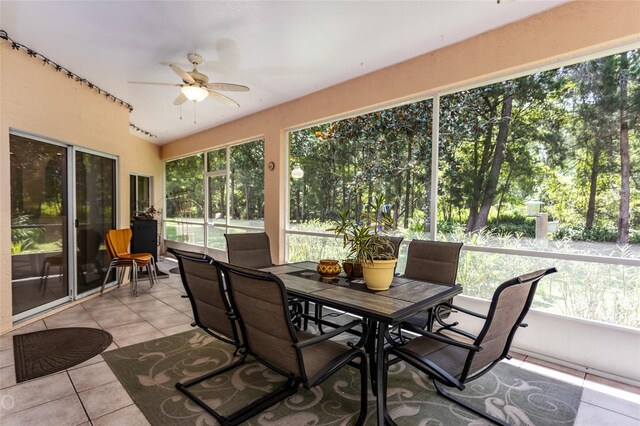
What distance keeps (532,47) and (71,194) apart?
5445 mm

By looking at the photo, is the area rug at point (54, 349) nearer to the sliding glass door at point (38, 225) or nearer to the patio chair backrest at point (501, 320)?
the sliding glass door at point (38, 225)

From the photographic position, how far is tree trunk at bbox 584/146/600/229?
2.73 meters

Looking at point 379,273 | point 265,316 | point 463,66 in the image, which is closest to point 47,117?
point 265,316

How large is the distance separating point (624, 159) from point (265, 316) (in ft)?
10.0

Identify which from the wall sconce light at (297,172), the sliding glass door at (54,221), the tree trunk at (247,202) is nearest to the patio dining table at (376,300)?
the wall sconce light at (297,172)

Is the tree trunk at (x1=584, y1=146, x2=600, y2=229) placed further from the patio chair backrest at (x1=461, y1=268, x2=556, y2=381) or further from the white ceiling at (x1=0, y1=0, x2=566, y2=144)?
the patio chair backrest at (x1=461, y1=268, x2=556, y2=381)

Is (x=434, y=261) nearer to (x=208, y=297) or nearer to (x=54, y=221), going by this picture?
(x=208, y=297)

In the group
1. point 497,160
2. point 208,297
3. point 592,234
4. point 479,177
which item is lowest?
point 208,297

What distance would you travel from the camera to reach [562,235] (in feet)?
9.44

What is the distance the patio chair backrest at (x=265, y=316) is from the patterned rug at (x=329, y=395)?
0.51m

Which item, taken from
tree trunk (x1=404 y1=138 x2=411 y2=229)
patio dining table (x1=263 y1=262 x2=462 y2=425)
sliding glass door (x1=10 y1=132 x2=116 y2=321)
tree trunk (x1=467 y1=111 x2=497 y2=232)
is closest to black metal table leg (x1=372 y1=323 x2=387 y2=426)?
patio dining table (x1=263 y1=262 x2=462 y2=425)

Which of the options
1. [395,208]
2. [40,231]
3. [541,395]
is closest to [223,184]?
[40,231]

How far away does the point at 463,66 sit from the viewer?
3281mm

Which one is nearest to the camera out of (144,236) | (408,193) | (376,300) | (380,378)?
(380,378)
